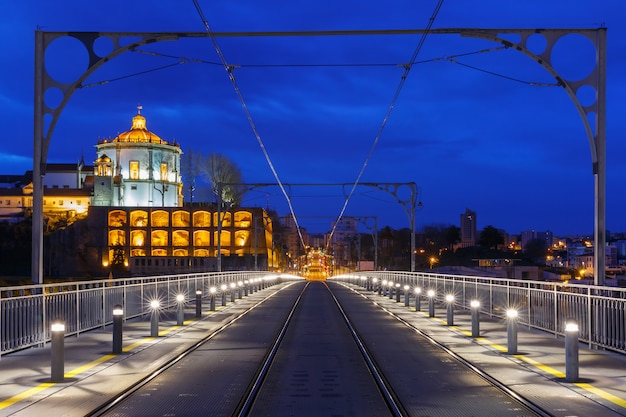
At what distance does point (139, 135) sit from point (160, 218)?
25.3m

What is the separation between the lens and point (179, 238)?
142m

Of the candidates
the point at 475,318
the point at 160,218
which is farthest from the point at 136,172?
the point at 475,318

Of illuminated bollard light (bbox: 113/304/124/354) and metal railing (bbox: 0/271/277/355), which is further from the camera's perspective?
illuminated bollard light (bbox: 113/304/124/354)

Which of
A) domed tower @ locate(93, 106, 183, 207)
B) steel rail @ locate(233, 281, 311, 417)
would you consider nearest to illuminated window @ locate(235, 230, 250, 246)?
domed tower @ locate(93, 106, 183, 207)

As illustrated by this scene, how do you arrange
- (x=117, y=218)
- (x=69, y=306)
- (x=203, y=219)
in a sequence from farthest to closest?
1. (x=117, y=218)
2. (x=203, y=219)
3. (x=69, y=306)

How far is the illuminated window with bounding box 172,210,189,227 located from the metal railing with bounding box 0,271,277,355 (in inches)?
4385

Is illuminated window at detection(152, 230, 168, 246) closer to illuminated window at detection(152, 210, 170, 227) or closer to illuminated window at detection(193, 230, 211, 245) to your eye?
illuminated window at detection(152, 210, 170, 227)

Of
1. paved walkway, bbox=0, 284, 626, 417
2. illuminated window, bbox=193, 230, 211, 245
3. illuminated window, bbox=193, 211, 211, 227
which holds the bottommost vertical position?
paved walkway, bbox=0, 284, 626, 417

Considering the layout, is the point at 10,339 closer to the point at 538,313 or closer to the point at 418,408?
the point at 418,408

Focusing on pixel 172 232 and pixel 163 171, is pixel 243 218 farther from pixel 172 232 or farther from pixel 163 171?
pixel 163 171

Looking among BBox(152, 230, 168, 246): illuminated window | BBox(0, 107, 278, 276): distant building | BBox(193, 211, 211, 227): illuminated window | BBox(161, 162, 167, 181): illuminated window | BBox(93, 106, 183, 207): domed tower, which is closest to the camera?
BBox(0, 107, 278, 276): distant building

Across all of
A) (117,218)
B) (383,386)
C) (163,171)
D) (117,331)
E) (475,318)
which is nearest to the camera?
(383,386)

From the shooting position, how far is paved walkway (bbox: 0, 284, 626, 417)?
437 inches

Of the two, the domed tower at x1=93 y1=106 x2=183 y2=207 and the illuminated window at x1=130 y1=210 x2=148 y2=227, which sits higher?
the domed tower at x1=93 y1=106 x2=183 y2=207
